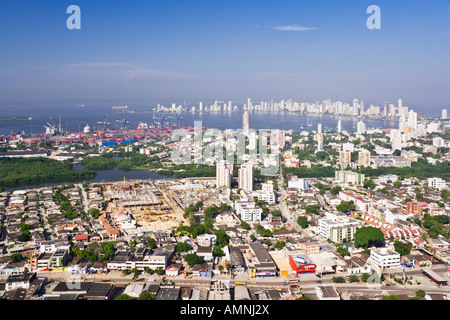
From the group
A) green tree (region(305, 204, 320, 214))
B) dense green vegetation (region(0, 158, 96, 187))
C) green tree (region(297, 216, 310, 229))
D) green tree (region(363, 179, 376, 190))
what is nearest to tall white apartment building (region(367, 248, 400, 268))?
green tree (region(297, 216, 310, 229))

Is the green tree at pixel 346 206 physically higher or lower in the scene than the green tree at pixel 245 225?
higher

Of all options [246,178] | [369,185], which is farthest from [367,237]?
[369,185]

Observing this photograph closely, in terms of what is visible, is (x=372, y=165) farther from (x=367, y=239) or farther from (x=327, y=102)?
(x=327, y=102)

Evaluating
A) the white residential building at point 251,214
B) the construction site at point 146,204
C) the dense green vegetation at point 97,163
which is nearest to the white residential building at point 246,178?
the construction site at point 146,204

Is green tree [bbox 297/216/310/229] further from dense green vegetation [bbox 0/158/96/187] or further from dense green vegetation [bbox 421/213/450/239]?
dense green vegetation [bbox 0/158/96/187]

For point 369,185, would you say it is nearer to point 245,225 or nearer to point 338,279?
point 245,225

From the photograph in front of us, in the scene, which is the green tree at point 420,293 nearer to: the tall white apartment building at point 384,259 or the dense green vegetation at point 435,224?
the tall white apartment building at point 384,259

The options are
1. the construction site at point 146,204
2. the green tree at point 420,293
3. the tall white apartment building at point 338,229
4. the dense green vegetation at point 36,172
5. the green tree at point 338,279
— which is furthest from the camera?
the dense green vegetation at point 36,172
